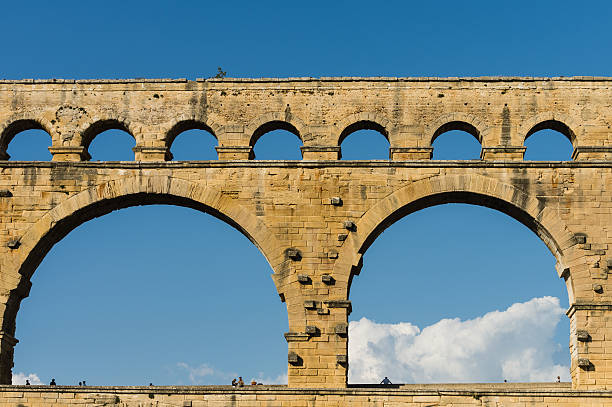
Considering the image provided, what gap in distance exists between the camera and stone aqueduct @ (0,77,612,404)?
87.0ft

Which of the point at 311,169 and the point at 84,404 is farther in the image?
the point at 311,169

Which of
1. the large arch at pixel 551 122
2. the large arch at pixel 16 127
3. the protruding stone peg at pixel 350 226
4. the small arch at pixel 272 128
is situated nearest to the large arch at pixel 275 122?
the small arch at pixel 272 128

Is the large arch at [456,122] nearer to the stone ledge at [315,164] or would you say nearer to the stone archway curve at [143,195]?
the stone ledge at [315,164]

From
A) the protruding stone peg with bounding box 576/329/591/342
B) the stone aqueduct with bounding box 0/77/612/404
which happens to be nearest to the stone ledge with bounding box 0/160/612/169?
the stone aqueduct with bounding box 0/77/612/404

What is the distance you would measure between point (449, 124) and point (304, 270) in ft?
16.6

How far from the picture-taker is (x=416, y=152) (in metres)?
27.4

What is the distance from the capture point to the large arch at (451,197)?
2662 cm

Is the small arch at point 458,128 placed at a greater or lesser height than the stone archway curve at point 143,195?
greater

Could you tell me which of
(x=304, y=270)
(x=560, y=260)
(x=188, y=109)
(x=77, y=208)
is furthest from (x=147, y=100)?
(x=560, y=260)

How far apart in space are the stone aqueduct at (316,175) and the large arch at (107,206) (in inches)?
1.3

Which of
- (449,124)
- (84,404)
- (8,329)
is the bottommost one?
(84,404)

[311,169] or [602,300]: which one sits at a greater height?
[311,169]

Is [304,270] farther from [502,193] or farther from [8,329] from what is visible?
[8,329]

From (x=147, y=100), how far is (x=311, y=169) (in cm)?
445
